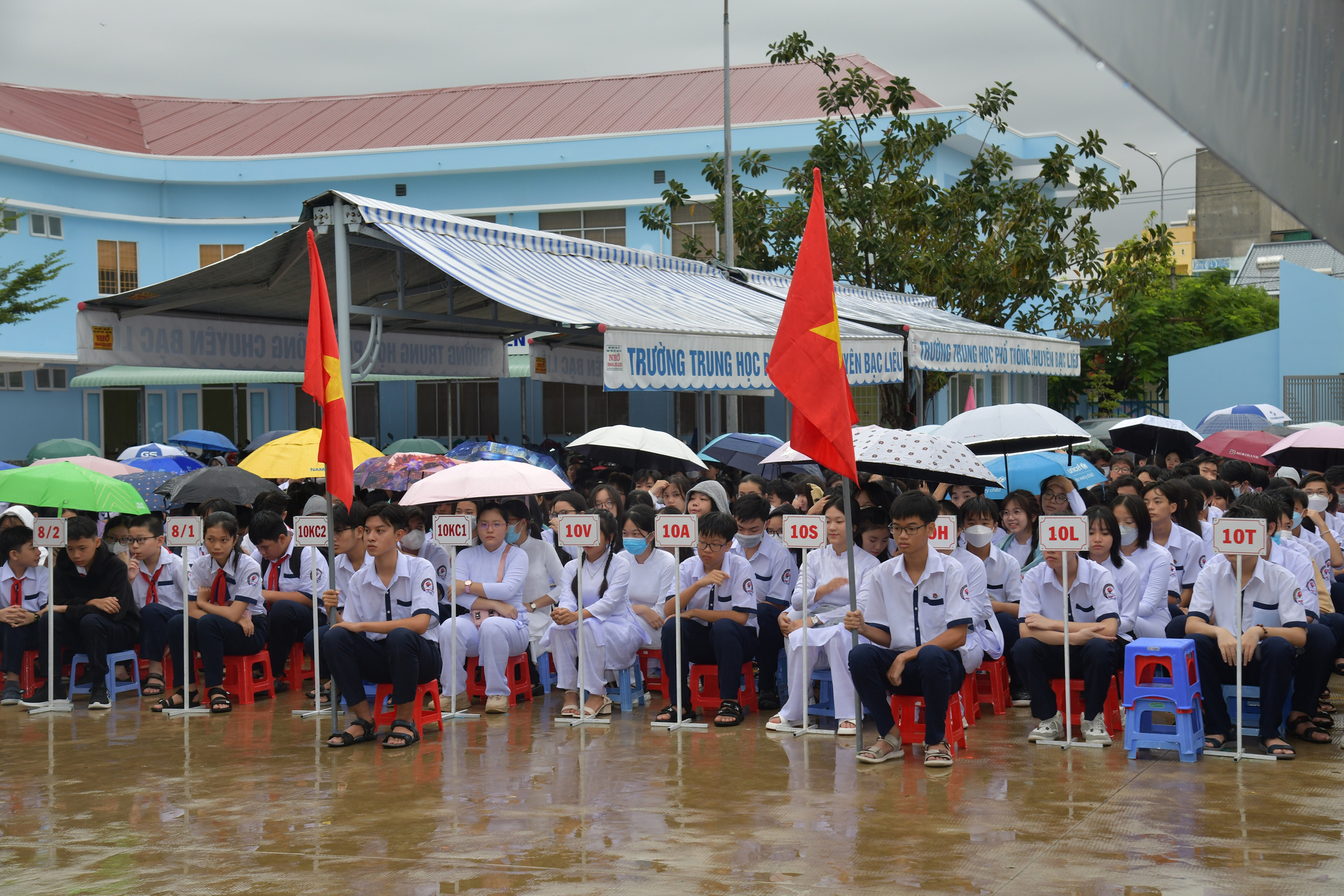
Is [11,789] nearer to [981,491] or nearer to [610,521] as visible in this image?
[610,521]

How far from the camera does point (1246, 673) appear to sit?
694 cm

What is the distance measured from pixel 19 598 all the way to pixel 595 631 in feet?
13.4

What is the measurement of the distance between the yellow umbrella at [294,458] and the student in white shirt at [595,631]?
3.87 m

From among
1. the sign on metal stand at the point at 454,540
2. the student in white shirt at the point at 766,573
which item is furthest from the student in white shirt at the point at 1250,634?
the sign on metal stand at the point at 454,540

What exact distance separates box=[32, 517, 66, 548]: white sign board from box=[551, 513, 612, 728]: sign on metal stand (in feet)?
10.7

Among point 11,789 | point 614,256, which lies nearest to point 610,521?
point 11,789

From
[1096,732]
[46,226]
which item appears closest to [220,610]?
[1096,732]

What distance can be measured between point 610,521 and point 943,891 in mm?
4358

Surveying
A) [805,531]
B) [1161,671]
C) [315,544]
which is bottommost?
[1161,671]

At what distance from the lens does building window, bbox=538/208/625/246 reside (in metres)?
34.4

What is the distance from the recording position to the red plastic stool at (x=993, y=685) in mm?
8125

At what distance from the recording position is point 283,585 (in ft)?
31.0

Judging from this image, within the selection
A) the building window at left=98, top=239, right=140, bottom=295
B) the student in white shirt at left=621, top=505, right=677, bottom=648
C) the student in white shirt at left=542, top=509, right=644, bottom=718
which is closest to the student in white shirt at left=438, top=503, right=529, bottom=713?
the student in white shirt at left=542, top=509, right=644, bottom=718

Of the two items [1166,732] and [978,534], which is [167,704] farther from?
[1166,732]
